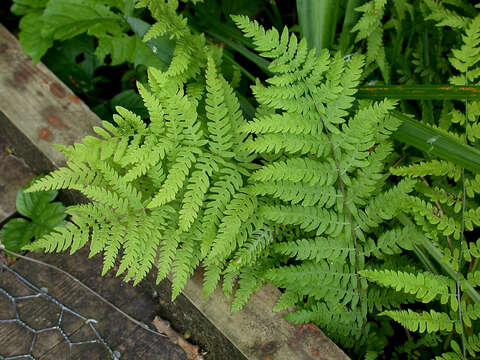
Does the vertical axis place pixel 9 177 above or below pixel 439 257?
below

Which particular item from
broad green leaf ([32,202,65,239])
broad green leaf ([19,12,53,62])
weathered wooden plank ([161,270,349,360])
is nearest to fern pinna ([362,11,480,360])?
weathered wooden plank ([161,270,349,360])

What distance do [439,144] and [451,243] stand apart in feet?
1.50

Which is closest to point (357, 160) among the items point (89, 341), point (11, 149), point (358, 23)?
point (358, 23)

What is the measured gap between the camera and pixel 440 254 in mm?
1568

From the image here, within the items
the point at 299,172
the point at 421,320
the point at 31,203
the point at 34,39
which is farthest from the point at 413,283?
the point at 34,39

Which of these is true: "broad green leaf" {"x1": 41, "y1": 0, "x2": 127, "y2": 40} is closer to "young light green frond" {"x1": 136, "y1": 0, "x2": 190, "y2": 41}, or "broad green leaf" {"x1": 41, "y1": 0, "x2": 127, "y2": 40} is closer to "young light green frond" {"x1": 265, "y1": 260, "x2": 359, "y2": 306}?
"young light green frond" {"x1": 136, "y1": 0, "x2": 190, "y2": 41}

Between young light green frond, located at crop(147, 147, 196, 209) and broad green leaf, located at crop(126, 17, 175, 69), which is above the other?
broad green leaf, located at crop(126, 17, 175, 69)

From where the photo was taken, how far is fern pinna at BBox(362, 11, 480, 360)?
136 centimetres

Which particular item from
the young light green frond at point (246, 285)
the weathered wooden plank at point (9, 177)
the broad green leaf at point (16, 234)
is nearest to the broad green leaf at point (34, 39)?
the weathered wooden plank at point (9, 177)

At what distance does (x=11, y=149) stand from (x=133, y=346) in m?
1.30

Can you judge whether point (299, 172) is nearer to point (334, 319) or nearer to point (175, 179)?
point (175, 179)

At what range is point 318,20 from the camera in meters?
1.71

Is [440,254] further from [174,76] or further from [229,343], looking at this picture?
[174,76]

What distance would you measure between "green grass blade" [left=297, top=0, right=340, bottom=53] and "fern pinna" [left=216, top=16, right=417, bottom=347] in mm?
249
